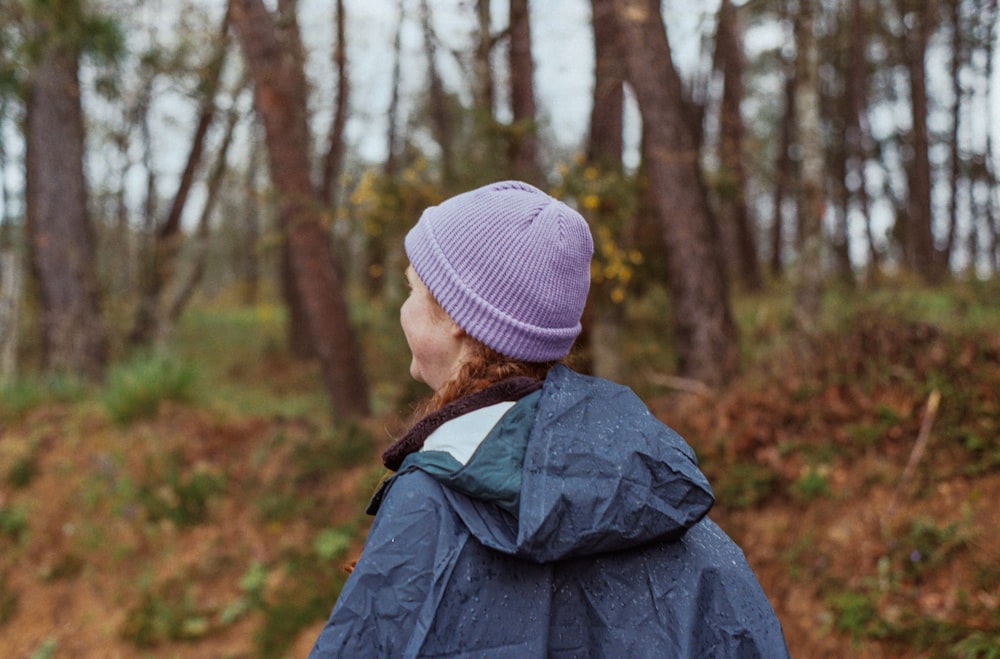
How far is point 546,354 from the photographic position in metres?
1.77

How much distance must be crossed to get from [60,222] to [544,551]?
10.4 metres

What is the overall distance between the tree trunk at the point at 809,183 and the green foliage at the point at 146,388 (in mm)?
6148

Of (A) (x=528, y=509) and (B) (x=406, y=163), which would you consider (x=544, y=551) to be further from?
(B) (x=406, y=163)

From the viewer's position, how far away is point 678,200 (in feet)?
22.7

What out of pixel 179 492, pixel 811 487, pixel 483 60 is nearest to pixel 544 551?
pixel 811 487

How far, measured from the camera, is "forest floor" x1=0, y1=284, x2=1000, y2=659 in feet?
14.1

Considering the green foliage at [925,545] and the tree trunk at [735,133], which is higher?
the tree trunk at [735,133]

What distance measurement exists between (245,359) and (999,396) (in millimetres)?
12243

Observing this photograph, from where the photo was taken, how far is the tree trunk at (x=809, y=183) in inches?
282

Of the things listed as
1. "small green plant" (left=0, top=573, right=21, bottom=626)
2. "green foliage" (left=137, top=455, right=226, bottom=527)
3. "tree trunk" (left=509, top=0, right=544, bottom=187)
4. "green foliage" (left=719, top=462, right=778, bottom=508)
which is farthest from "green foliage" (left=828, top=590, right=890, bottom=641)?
"small green plant" (left=0, top=573, right=21, bottom=626)

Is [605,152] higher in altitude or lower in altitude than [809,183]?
higher

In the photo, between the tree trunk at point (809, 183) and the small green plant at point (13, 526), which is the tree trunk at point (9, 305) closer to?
the small green plant at point (13, 526)

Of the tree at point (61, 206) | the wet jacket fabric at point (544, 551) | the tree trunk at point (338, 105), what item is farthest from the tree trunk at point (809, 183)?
the tree at point (61, 206)

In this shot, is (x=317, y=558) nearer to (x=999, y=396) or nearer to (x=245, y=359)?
(x=999, y=396)
